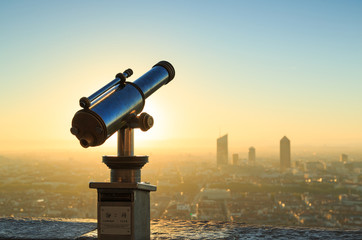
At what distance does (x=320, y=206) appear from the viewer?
94.5 feet

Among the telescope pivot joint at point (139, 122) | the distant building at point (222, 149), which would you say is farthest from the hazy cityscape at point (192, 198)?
the distant building at point (222, 149)

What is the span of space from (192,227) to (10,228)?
1430 millimetres

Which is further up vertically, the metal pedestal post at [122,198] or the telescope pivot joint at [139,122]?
the telescope pivot joint at [139,122]

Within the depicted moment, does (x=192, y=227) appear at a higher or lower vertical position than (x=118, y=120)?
lower

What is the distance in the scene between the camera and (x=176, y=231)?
2570mm

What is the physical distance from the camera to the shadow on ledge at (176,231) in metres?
2.37

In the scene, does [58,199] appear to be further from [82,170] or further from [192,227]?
[192,227]

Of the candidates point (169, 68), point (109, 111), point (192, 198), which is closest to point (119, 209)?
point (109, 111)

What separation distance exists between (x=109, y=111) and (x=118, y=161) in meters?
0.28

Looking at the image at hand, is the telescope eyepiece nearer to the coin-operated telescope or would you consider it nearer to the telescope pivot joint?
the coin-operated telescope

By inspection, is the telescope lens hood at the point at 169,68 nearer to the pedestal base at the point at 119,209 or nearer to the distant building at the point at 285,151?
the pedestal base at the point at 119,209

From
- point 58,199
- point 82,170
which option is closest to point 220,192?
point 82,170

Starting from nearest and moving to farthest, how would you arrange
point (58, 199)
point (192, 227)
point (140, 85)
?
point (140, 85)
point (192, 227)
point (58, 199)

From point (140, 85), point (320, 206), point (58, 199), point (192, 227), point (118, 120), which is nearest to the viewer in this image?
point (118, 120)
